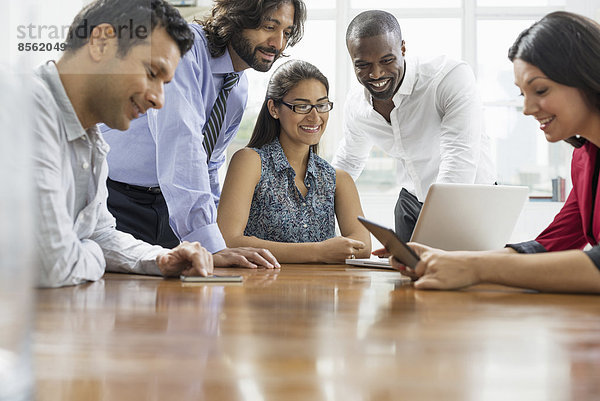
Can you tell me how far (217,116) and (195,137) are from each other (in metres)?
0.37

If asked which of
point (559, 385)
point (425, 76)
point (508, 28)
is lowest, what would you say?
point (559, 385)

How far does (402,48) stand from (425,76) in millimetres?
167

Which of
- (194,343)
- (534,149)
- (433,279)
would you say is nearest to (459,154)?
(433,279)

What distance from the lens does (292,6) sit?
2076 millimetres

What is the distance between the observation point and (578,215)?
168cm

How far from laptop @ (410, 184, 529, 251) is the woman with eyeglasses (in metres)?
0.48

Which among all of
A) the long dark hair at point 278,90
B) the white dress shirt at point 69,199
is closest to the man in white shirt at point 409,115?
the long dark hair at point 278,90

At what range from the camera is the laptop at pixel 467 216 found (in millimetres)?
1594

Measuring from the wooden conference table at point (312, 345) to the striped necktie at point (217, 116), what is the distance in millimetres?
1088

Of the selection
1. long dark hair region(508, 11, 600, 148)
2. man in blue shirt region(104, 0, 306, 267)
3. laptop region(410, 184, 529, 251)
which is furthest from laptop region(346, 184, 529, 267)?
man in blue shirt region(104, 0, 306, 267)

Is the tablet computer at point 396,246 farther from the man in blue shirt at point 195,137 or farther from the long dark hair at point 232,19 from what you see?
the long dark hair at point 232,19

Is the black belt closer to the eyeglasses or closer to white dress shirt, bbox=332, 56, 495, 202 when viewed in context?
the eyeglasses

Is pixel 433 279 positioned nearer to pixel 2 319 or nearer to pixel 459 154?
pixel 2 319

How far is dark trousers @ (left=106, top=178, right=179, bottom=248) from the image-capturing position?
208cm
